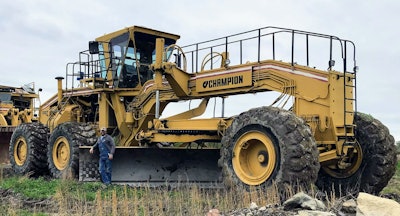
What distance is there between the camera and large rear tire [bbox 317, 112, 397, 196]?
373 inches

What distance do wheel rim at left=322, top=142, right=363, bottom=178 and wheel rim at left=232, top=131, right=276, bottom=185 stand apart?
1.89 meters

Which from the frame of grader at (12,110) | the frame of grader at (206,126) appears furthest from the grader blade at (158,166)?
the frame of grader at (12,110)

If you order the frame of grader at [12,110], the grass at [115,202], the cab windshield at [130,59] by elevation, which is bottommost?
the grass at [115,202]

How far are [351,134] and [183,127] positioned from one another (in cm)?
342

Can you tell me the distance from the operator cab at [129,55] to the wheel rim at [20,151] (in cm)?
302

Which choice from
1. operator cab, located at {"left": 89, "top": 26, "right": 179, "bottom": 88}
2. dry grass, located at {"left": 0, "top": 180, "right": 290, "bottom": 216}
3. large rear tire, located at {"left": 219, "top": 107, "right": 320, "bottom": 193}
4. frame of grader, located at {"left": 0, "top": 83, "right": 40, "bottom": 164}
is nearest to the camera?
dry grass, located at {"left": 0, "top": 180, "right": 290, "bottom": 216}

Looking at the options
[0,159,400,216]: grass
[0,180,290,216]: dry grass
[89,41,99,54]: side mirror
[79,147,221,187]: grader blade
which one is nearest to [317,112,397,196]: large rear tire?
[0,159,400,216]: grass

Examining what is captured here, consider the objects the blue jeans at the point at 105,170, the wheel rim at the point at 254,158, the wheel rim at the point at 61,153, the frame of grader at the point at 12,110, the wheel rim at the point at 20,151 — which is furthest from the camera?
the frame of grader at the point at 12,110

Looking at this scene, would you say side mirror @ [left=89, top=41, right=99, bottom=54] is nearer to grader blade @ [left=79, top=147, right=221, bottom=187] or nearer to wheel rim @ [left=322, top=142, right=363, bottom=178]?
grader blade @ [left=79, top=147, right=221, bottom=187]

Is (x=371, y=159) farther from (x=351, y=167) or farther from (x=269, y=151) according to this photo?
(x=269, y=151)

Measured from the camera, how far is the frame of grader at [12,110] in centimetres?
1842

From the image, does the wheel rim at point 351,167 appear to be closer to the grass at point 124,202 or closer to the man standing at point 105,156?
the grass at point 124,202

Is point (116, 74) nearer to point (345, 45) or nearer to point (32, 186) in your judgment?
point (32, 186)

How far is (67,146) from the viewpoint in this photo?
41.6 ft
